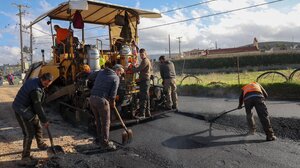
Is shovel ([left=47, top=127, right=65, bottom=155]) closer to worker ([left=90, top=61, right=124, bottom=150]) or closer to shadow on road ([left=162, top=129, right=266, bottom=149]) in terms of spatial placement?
worker ([left=90, top=61, right=124, bottom=150])

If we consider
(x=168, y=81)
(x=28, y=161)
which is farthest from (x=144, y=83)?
(x=28, y=161)

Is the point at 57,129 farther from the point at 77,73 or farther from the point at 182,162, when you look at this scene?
the point at 182,162

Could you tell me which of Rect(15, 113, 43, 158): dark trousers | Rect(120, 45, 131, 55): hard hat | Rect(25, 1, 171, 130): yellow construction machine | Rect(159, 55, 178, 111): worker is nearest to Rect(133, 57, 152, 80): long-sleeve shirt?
Rect(25, 1, 171, 130): yellow construction machine

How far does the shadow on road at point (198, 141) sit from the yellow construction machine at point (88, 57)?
4.88ft

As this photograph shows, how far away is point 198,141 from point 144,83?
212cm

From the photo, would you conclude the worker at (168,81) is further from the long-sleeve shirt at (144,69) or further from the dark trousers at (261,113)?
the dark trousers at (261,113)

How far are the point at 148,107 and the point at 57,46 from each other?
110 inches

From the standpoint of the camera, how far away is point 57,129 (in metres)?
7.66

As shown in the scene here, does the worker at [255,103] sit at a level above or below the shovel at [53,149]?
above

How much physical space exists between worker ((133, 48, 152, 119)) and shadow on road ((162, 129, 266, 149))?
142 cm

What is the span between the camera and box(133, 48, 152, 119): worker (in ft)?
25.0

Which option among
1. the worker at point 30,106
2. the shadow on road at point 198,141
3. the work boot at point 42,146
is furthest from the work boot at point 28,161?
the shadow on road at point 198,141

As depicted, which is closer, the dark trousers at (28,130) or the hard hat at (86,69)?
the dark trousers at (28,130)

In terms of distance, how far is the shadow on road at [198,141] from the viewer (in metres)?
5.92
